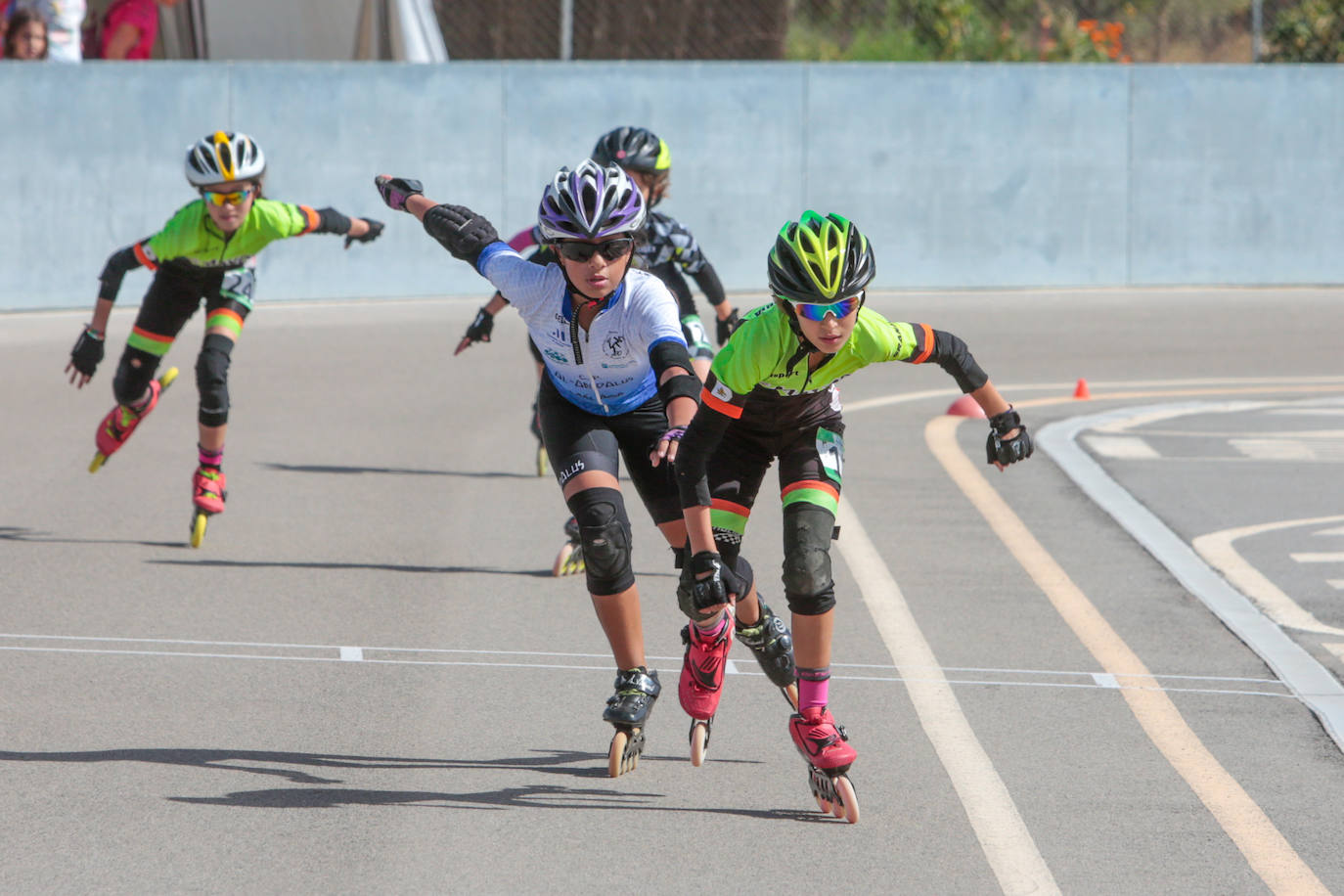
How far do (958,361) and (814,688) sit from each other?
1.10 metres

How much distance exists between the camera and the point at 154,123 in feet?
64.8

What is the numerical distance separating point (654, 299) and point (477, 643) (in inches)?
75.4

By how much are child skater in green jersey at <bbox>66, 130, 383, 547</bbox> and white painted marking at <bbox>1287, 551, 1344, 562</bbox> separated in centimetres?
471

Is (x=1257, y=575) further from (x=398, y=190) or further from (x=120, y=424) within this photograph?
(x=120, y=424)

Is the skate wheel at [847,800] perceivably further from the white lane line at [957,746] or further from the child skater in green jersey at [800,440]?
the white lane line at [957,746]

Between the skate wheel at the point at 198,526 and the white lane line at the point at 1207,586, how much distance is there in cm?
460

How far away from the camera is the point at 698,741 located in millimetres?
6258

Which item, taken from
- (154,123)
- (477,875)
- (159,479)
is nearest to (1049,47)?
(154,123)

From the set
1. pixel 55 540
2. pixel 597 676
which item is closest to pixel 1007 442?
pixel 597 676

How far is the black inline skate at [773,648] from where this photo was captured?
21.7 feet

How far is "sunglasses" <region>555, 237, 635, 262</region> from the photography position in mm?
6387

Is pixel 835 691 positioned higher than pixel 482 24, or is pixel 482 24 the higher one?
pixel 482 24

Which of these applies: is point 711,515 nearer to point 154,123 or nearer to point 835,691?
point 835,691

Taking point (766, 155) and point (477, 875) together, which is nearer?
point (477, 875)
